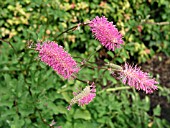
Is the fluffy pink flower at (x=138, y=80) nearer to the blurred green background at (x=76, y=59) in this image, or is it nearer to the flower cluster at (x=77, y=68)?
the flower cluster at (x=77, y=68)

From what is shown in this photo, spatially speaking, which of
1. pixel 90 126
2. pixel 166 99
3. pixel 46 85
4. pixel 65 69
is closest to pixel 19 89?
pixel 46 85

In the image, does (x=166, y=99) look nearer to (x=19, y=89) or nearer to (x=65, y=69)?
(x=19, y=89)

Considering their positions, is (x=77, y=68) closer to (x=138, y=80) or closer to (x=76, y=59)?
(x=138, y=80)

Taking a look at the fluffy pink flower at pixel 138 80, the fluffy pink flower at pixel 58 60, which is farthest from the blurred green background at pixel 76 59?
the fluffy pink flower at pixel 138 80

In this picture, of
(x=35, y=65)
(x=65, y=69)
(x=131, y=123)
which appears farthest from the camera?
(x=131, y=123)


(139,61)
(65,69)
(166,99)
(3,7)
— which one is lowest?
(166,99)

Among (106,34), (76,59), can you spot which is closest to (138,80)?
(106,34)

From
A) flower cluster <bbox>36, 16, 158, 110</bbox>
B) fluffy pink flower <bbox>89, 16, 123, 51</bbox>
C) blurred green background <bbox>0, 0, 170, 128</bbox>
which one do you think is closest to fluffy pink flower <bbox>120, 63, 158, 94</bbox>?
flower cluster <bbox>36, 16, 158, 110</bbox>

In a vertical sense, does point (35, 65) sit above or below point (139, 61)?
above
